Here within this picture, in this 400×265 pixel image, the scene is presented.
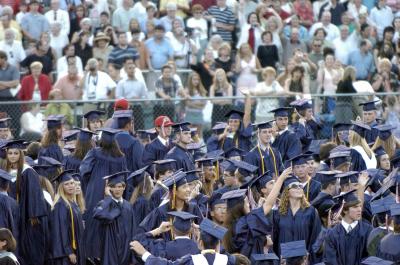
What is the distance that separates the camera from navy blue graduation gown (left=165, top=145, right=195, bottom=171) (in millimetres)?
18734

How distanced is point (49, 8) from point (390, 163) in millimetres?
9121

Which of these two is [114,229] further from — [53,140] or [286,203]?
[53,140]

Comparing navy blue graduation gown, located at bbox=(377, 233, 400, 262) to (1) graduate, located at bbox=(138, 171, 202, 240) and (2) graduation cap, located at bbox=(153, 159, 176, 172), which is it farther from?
(2) graduation cap, located at bbox=(153, 159, 176, 172)

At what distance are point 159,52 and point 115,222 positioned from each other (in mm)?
8340

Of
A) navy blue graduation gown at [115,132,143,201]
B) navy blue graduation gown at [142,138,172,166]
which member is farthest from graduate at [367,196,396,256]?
navy blue graduation gown at [142,138,172,166]

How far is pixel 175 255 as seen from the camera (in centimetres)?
1418

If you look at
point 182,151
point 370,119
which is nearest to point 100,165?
point 182,151

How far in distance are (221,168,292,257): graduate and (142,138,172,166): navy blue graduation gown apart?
3793 millimetres

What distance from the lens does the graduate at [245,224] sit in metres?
15.5

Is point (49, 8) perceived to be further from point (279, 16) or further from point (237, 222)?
point (237, 222)

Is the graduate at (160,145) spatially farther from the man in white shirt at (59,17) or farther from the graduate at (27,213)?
the man in white shirt at (59,17)

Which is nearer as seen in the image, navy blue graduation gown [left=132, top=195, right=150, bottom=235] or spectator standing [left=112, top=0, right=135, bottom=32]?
navy blue graduation gown [left=132, top=195, right=150, bottom=235]

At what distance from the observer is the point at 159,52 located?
2483cm

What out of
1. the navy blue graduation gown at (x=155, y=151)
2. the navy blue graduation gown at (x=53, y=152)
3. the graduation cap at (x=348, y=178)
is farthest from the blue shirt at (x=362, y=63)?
the graduation cap at (x=348, y=178)
